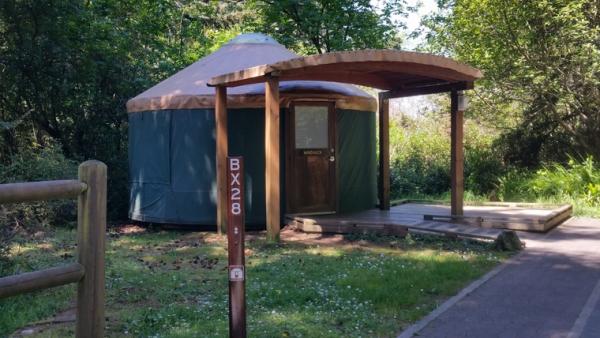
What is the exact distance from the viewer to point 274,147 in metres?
7.59

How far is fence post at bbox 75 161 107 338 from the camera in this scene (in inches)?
116

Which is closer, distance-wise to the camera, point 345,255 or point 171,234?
point 345,255

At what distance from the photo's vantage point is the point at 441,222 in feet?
28.0

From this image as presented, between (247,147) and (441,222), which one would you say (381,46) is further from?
(441,222)

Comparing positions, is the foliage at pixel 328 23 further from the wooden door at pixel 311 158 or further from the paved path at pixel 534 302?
the paved path at pixel 534 302

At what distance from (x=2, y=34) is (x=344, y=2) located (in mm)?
7076

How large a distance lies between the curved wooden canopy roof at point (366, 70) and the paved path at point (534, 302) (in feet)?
8.11

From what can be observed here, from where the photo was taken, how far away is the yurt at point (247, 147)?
915 cm

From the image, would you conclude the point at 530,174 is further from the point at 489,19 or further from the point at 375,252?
the point at 375,252

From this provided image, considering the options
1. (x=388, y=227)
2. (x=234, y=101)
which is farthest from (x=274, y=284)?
(x=234, y=101)

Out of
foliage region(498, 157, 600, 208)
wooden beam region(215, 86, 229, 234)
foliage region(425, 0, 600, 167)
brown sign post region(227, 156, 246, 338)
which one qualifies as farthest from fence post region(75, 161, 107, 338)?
foliage region(425, 0, 600, 167)

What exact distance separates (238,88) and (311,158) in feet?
4.91

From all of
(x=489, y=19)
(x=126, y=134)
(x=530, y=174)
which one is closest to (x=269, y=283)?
(x=126, y=134)

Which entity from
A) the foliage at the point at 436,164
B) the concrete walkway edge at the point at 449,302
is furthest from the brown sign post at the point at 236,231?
the foliage at the point at 436,164
